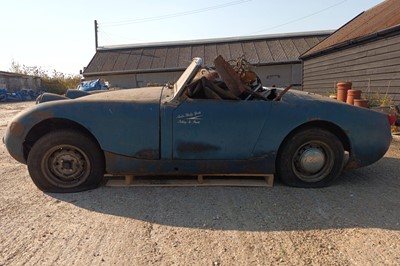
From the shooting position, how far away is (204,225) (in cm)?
266

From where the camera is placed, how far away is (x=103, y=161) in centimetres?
343

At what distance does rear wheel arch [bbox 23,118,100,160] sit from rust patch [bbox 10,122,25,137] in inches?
3.5

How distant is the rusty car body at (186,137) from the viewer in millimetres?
3336

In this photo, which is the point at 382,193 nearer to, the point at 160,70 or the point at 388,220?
the point at 388,220

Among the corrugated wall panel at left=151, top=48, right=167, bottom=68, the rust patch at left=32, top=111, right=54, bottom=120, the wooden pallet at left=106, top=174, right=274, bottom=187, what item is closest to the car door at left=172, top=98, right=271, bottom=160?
the wooden pallet at left=106, top=174, right=274, bottom=187

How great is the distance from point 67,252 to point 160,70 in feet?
69.3

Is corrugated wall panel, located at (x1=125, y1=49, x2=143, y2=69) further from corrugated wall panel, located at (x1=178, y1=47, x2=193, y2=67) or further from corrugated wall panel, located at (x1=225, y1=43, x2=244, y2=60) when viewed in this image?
corrugated wall panel, located at (x1=225, y1=43, x2=244, y2=60)

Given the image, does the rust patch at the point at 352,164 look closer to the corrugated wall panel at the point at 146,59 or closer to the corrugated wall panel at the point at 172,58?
the corrugated wall panel at the point at 172,58

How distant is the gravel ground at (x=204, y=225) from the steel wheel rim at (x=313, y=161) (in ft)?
0.64

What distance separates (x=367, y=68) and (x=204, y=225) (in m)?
9.21

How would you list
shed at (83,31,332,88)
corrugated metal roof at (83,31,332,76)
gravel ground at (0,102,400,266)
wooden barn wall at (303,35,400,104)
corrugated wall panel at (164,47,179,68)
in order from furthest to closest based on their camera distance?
corrugated wall panel at (164,47,179,68)
corrugated metal roof at (83,31,332,76)
shed at (83,31,332,88)
wooden barn wall at (303,35,400,104)
gravel ground at (0,102,400,266)

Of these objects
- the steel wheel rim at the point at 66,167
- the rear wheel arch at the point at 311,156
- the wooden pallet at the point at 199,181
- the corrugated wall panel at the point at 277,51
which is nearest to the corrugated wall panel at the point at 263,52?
the corrugated wall panel at the point at 277,51

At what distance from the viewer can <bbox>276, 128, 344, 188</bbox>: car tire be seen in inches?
135

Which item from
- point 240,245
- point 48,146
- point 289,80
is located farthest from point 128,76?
point 240,245
